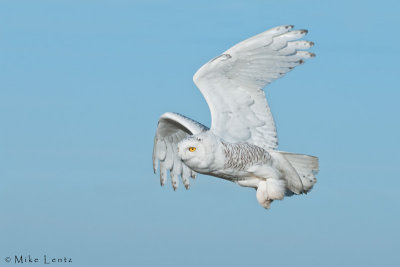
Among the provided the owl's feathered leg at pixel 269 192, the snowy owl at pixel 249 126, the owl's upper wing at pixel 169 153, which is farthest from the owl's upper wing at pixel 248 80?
the owl's upper wing at pixel 169 153

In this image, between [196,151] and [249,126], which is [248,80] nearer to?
[249,126]

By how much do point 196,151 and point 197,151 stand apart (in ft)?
0.05

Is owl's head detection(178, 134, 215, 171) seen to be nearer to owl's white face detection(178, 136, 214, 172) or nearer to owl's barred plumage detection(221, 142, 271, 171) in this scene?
owl's white face detection(178, 136, 214, 172)

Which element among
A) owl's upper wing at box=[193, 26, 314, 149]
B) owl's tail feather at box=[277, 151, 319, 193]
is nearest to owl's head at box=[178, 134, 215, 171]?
owl's upper wing at box=[193, 26, 314, 149]

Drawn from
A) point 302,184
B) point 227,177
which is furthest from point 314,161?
point 227,177

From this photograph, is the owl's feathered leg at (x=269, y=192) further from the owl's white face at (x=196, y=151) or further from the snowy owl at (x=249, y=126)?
the owl's white face at (x=196, y=151)

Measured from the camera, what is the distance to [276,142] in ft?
53.7

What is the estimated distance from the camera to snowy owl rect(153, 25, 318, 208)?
15586 mm

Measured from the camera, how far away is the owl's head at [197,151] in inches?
603

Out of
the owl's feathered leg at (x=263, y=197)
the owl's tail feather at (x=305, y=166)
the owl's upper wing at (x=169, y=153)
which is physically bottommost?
the owl's feathered leg at (x=263, y=197)

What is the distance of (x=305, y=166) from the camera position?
16281 mm

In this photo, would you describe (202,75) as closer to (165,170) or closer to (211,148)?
(211,148)

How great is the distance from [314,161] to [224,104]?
172cm

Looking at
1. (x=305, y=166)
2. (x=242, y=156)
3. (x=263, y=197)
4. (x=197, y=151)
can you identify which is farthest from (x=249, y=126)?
(x=197, y=151)
